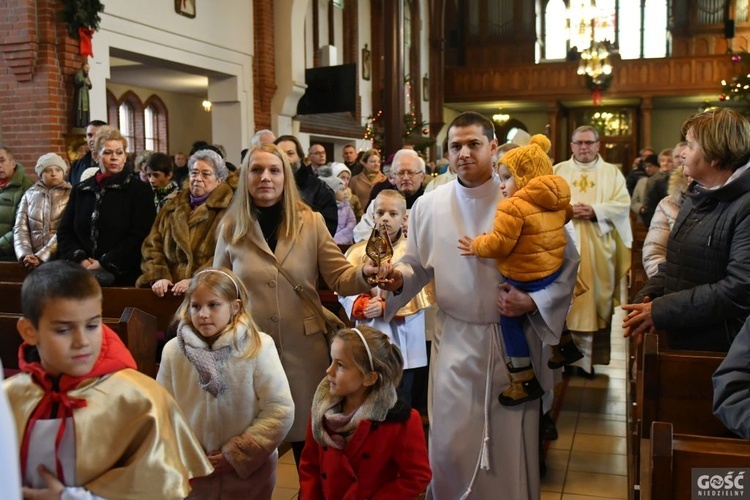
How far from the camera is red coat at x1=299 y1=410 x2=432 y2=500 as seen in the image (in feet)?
8.95

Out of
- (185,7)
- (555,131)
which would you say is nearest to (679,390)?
(185,7)

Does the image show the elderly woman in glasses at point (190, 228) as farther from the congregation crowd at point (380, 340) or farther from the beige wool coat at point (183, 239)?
the congregation crowd at point (380, 340)

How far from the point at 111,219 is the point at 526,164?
8.99 feet

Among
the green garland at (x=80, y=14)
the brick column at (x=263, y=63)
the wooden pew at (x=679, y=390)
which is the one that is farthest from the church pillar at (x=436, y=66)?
the wooden pew at (x=679, y=390)

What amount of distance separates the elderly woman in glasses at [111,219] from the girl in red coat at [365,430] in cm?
253

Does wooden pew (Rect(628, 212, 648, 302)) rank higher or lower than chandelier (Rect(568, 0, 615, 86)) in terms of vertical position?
lower

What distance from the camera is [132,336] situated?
3.33 meters

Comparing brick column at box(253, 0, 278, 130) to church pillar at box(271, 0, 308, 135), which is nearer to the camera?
brick column at box(253, 0, 278, 130)

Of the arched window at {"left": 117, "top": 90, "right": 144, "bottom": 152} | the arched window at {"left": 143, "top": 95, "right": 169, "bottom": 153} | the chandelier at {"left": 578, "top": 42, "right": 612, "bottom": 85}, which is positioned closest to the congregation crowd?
the arched window at {"left": 117, "top": 90, "right": 144, "bottom": 152}

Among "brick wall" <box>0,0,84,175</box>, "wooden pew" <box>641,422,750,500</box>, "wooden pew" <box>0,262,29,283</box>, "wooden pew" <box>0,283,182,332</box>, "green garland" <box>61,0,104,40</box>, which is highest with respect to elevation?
"green garland" <box>61,0,104,40</box>

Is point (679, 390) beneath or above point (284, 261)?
beneath

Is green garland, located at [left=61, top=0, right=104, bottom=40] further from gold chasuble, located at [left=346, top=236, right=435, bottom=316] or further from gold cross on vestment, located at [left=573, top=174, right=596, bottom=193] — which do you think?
gold chasuble, located at [left=346, top=236, right=435, bottom=316]

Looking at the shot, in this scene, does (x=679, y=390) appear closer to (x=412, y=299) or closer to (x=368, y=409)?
(x=368, y=409)

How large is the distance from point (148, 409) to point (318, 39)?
50.0 feet
